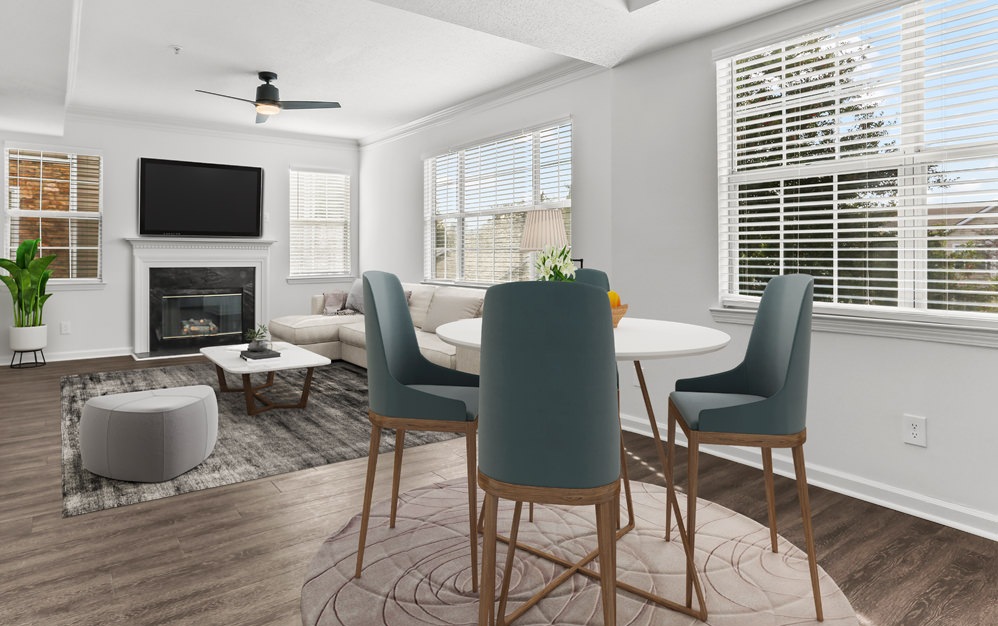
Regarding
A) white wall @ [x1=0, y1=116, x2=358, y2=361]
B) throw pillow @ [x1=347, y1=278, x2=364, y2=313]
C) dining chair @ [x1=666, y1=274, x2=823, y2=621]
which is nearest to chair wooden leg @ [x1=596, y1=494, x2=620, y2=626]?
dining chair @ [x1=666, y1=274, x2=823, y2=621]

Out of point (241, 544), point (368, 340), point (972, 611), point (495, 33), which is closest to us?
point (972, 611)

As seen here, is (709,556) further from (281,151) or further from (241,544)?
(281,151)

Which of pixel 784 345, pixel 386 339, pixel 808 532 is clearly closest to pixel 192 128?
pixel 386 339

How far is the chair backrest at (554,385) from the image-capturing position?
1373mm

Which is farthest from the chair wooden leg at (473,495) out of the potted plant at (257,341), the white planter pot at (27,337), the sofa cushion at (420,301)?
the white planter pot at (27,337)

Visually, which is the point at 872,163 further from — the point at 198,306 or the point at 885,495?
the point at 198,306

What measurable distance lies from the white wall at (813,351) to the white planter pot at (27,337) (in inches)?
216

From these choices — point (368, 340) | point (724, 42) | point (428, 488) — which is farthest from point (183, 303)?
point (724, 42)

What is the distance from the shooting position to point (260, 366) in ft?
13.6

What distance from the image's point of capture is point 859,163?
2.81m

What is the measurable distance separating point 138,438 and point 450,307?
109 inches

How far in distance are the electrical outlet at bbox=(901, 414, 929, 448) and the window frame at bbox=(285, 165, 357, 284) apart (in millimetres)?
6457

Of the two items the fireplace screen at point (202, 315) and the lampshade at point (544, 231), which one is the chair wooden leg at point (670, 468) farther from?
the fireplace screen at point (202, 315)

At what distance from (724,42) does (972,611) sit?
2.85m
